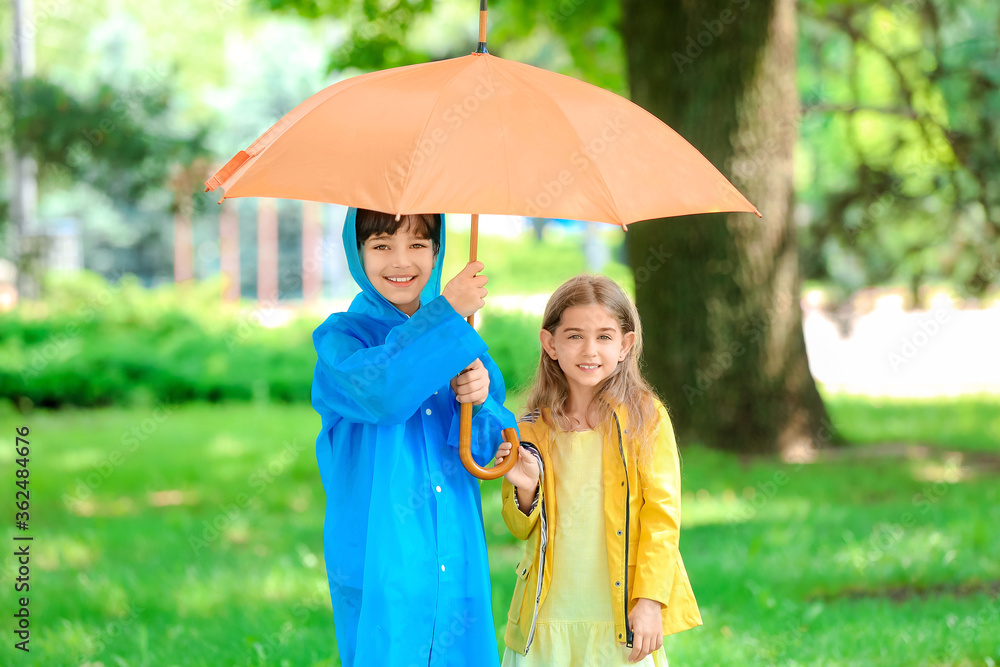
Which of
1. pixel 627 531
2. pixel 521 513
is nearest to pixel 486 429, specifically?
pixel 521 513

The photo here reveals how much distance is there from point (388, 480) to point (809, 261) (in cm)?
952

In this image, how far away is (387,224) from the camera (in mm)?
2639

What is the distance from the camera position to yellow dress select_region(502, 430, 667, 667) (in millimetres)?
2678

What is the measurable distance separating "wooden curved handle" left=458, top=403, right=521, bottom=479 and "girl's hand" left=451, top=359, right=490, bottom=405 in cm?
3

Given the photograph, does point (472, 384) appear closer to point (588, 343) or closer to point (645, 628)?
point (588, 343)

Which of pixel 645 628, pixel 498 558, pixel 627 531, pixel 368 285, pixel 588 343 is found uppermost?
pixel 368 285

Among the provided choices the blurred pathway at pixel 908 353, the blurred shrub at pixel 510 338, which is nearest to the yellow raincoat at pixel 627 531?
the blurred shrub at pixel 510 338

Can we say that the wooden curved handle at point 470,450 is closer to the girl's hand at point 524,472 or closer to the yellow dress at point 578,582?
the girl's hand at point 524,472

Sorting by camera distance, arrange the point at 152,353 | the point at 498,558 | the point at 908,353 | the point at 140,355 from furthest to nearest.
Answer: the point at 908,353 < the point at 152,353 < the point at 140,355 < the point at 498,558

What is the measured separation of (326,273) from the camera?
3916 centimetres

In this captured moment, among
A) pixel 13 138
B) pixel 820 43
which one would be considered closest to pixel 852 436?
pixel 820 43

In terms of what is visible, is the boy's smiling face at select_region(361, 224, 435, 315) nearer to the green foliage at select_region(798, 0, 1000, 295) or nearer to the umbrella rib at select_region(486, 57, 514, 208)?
the umbrella rib at select_region(486, 57, 514, 208)

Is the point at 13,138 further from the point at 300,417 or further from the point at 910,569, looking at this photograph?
the point at 910,569

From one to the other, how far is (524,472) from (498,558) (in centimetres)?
316
